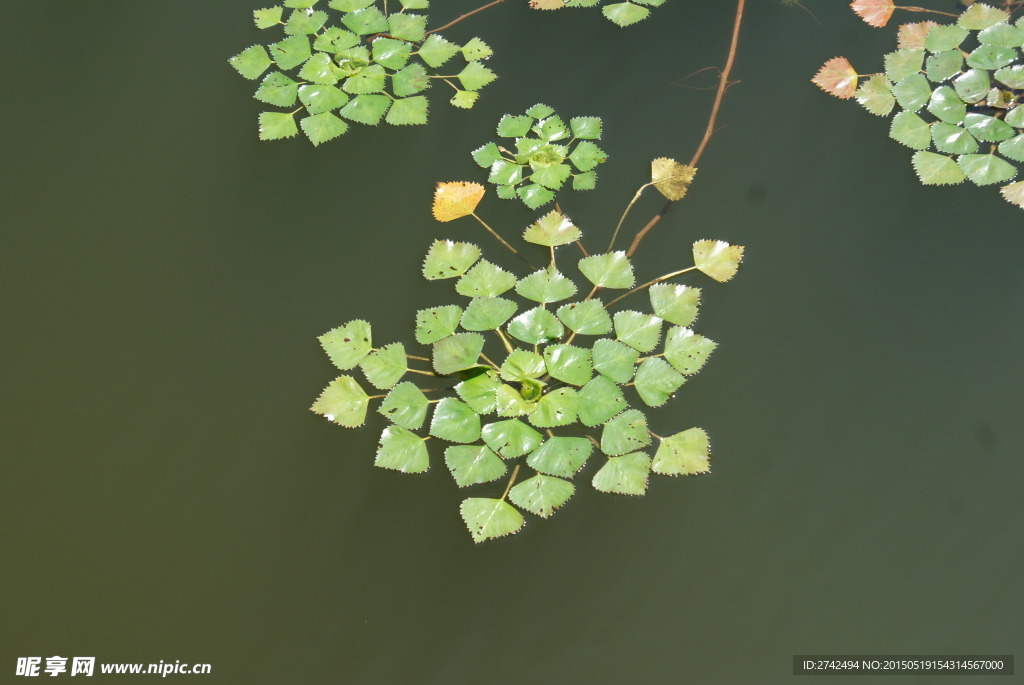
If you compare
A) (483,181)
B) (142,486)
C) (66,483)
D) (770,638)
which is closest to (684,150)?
(483,181)

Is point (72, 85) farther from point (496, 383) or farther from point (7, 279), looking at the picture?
point (496, 383)

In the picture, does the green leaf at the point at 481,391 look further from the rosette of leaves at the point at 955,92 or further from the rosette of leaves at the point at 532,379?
the rosette of leaves at the point at 955,92

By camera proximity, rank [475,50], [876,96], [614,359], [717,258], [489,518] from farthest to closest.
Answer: [475,50] → [876,96] → [717,258] → [614,359] → [489,518]

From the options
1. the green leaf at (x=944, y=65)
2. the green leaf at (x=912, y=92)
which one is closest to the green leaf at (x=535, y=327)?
the green leaf at (x=912, y=92)

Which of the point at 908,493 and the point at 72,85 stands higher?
the point at 72,85

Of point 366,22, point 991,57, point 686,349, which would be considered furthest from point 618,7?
point 686,349

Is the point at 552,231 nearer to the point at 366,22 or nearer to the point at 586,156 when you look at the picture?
the point at 586,156
